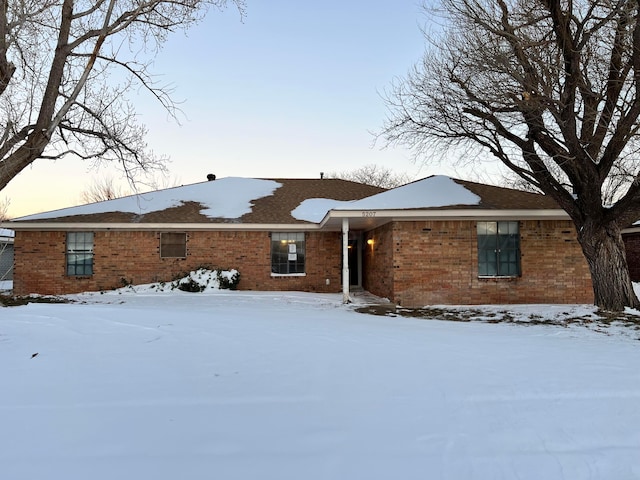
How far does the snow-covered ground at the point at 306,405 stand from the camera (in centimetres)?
249

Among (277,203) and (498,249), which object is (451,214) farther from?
(277,203)

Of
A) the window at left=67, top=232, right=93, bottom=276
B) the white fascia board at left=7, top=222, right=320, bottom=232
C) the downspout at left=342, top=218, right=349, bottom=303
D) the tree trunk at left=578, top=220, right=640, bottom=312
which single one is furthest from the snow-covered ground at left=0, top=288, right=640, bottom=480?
the window at left=67, top=232, right=93, bottom=276

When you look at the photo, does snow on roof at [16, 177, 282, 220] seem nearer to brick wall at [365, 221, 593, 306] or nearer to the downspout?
the downspout

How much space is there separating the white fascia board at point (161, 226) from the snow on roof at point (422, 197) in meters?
2.99

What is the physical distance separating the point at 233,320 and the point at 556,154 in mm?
8159

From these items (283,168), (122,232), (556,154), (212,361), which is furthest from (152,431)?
(283,168)

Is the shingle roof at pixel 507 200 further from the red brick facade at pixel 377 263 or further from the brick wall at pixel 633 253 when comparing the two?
the brick wall at pixel 633 253

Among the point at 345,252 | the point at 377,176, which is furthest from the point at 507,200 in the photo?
the point at 377,176

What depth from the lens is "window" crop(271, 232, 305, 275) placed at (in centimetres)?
1441

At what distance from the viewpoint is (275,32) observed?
1099cm

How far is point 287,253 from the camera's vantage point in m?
14.5

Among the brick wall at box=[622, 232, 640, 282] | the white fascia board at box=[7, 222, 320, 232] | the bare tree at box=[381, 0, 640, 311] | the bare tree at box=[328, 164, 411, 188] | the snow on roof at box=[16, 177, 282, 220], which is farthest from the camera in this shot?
the bare tree at box=[328, 164, 411, 188]

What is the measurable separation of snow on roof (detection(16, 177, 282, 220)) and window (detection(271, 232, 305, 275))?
5.75 ft

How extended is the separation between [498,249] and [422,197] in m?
2.61
